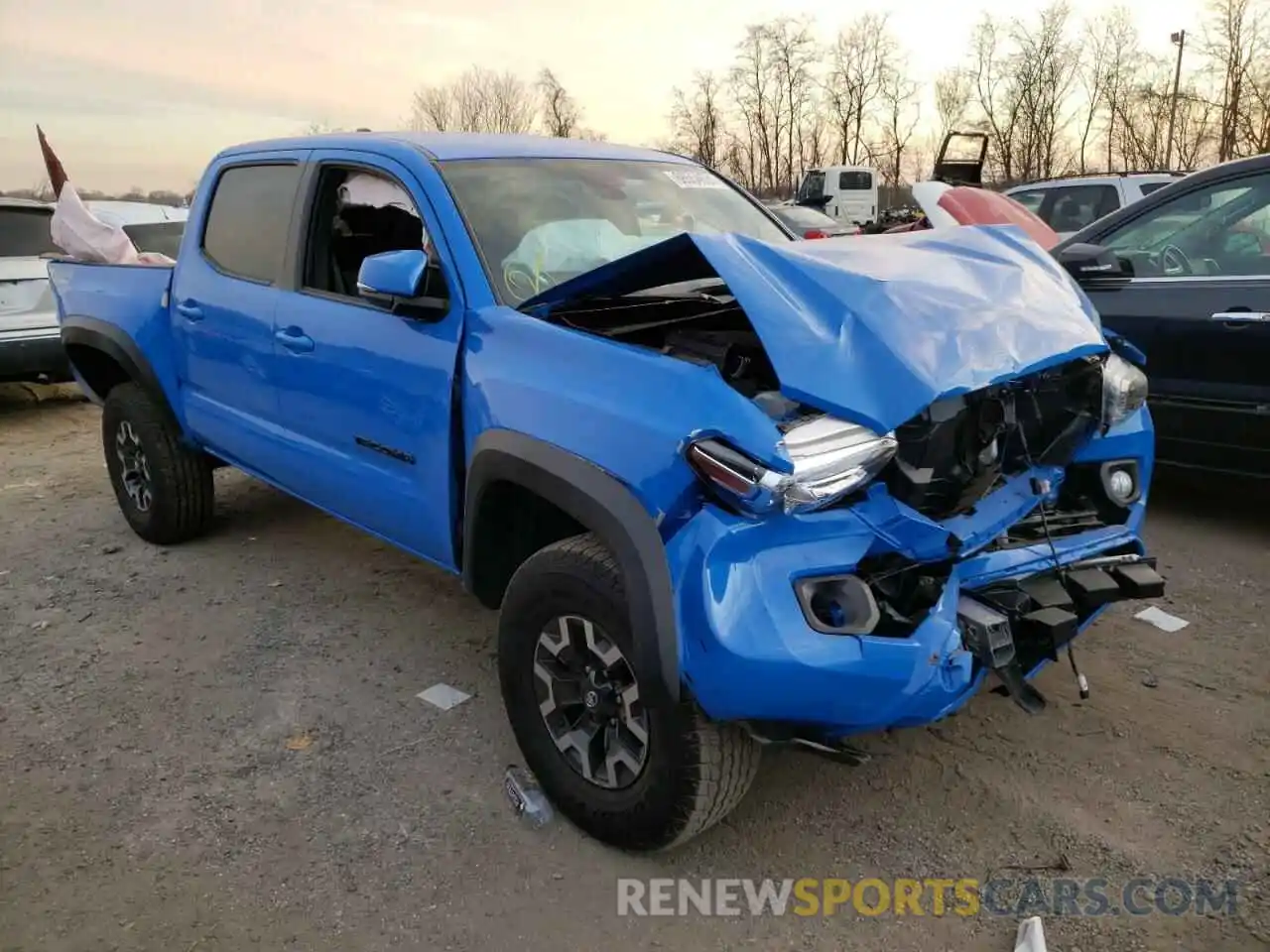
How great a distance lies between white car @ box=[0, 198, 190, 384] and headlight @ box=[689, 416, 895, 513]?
6.85 m

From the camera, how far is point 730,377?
2471 mm

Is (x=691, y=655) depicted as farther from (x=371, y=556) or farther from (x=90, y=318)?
(x=90, y=318)

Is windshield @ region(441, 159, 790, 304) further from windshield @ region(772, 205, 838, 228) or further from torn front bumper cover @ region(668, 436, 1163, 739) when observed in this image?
windshield @ region(772, 205, 838, 228)

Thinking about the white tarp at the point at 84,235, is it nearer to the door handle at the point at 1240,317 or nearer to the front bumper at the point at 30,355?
the front bumper at the point at 30,355

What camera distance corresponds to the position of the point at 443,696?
347cm

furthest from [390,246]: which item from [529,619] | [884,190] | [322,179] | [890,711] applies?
[884,190]

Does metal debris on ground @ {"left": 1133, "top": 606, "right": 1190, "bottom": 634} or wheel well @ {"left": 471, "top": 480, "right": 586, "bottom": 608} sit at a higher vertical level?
wheel well @ {"left": 471, "top": 480, "right": 586, "bottom": 608}

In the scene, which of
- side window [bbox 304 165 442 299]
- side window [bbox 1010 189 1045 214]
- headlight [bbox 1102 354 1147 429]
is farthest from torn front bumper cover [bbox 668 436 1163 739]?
side window [bbox 1010 189 1045 214]

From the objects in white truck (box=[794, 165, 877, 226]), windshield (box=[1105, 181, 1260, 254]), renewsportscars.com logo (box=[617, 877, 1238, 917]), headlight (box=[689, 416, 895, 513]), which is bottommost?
renewsportscars.com logo (box=[617, 877, 1238, 917])

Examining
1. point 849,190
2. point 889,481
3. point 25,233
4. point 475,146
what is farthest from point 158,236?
point 849,190

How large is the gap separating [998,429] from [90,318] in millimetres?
4484

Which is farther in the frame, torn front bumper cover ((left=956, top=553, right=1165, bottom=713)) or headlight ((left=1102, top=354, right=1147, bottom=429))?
headlight ((left=1102, top=354, right=1147, bottom=429))

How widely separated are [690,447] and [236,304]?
2658 millimetres

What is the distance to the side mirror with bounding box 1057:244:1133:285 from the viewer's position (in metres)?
4.56
